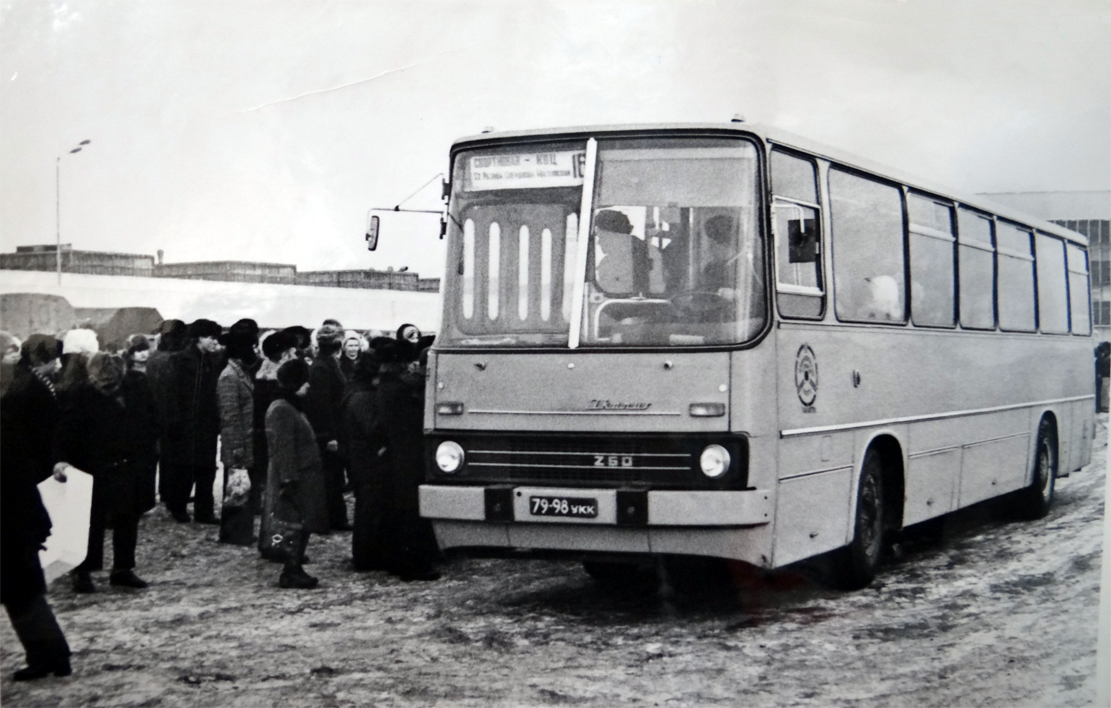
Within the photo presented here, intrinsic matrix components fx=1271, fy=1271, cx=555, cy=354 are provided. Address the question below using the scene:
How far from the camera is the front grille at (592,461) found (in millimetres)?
5922

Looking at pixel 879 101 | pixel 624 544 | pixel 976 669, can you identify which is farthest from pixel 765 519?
pixel 879 101

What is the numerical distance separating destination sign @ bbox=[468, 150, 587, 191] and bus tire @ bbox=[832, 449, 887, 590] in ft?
7.49

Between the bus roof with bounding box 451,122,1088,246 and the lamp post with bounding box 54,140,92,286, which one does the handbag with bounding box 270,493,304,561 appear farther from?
the bus roof with bounding box 451,122,1088,246

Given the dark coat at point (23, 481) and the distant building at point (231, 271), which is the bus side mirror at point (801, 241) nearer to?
the distant building at point (231, 271)

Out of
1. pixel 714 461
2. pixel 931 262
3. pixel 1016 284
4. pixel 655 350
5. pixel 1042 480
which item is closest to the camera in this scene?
pixel 714 461

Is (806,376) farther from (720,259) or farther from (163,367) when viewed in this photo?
(163,367)

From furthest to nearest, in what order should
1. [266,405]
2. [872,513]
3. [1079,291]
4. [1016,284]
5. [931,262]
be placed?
[1016,284] → [1079,291] → [931,262] → [872,513] → [266,405]

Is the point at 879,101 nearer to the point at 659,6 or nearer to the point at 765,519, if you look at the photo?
the point at 659,6

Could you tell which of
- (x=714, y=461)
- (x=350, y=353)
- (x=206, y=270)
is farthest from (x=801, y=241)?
(x=206, y=270)

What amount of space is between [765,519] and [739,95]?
2.28 meters

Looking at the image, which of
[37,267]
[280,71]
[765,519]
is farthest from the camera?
[280,71]

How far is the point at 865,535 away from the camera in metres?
7.12

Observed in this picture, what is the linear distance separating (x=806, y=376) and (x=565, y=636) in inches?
69.4

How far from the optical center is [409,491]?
696 cm
